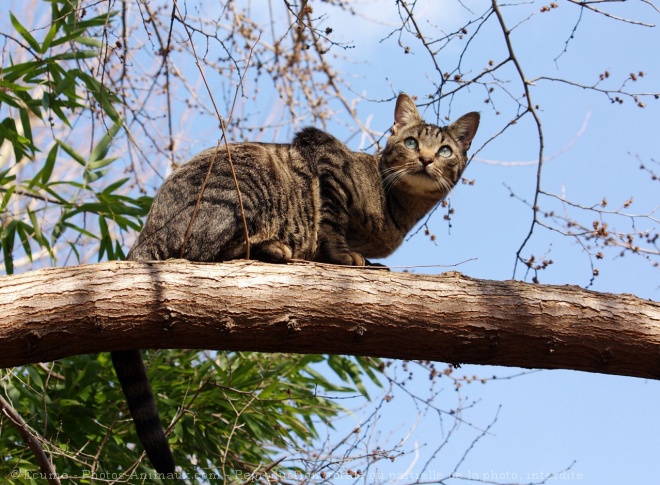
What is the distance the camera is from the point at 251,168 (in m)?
3.66

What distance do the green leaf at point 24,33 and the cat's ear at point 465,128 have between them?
2545 millimetres

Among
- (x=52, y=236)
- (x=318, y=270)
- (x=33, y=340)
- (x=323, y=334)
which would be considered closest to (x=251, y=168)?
(x=318, y=270)

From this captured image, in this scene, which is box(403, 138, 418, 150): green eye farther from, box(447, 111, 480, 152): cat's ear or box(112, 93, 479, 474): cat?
box(447, 111, 480, 152): cat's ear

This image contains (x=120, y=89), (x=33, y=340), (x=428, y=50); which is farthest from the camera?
(x=120, y=89)

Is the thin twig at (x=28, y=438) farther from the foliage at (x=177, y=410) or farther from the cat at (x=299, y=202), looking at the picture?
the foliage at (x=177, y=410)

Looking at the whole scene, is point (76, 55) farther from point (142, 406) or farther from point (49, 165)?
point (142, 406)

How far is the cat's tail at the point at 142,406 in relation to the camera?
294cm

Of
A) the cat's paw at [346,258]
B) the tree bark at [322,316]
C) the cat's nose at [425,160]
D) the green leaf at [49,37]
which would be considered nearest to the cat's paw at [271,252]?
the cat's paw at [346,258]

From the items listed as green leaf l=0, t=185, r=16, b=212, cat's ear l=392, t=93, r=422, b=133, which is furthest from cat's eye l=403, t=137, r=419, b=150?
green leaf l=0, t=185, r=16, b=212

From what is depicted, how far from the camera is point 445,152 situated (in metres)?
4.29

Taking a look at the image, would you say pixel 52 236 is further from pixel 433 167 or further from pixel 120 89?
pixel 433 167

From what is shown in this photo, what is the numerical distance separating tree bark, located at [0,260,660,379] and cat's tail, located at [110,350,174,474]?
33 cm

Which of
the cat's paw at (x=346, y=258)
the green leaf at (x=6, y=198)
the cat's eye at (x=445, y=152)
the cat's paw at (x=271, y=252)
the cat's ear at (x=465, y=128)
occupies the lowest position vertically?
the cat's paw at (x=271, y=252)

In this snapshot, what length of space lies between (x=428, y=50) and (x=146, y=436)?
2115 mm
